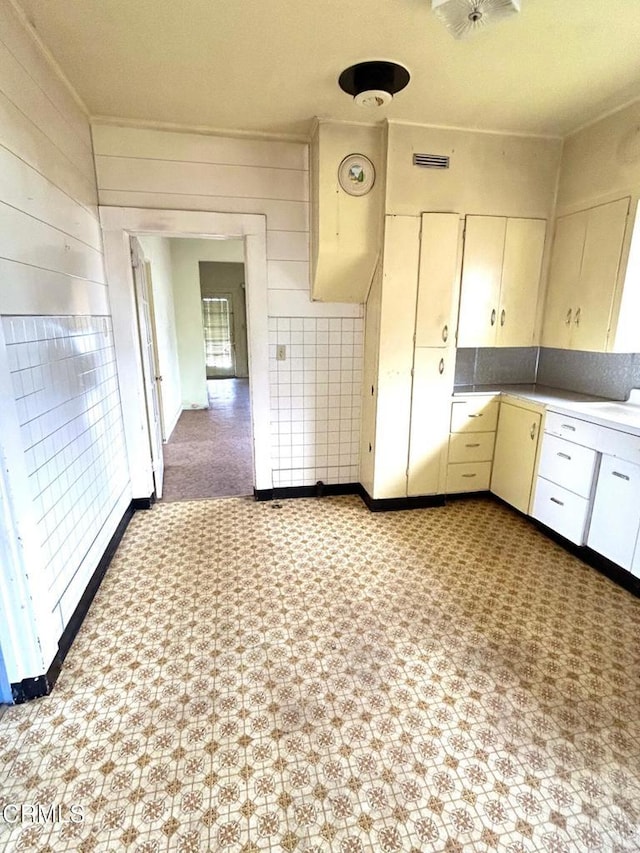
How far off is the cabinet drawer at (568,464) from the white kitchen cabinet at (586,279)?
713 millimetres

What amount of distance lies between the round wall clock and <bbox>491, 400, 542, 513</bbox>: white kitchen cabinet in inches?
72.7

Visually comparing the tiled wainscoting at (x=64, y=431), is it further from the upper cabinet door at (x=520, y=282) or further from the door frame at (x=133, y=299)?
the upper cabinet door at (x=520, y=282)

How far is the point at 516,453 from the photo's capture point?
10.1 feet

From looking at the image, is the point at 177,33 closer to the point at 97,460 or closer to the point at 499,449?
the point at 97,460

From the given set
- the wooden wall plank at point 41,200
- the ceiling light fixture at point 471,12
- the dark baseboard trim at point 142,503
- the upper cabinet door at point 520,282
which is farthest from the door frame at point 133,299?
the upper cabinet door at point 520,282

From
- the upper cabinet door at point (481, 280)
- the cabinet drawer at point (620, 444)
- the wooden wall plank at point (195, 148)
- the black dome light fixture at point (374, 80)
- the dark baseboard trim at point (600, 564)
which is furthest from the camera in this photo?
the upper cabinet door at point (481, 280)

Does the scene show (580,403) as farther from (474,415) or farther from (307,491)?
(307,491)

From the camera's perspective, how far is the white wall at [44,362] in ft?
5.11


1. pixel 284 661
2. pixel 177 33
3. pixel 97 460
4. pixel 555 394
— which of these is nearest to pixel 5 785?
pixel 284 661

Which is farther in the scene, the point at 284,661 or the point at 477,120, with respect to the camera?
the point at 477,120

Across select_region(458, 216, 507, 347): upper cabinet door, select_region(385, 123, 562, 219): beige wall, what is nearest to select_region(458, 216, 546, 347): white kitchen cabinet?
select_region(458, 216, 507, 347): upper cabinet door

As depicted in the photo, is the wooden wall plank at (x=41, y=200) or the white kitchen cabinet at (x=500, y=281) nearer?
the wooden wall plank at (x=41, y=200)

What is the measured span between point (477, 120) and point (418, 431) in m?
2.07

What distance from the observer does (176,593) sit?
228 cm
